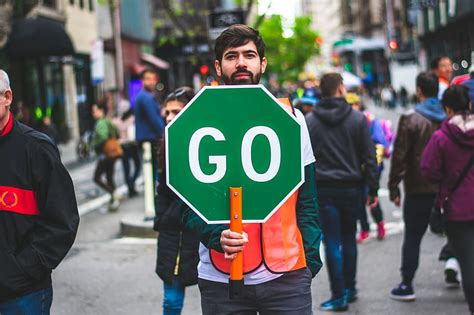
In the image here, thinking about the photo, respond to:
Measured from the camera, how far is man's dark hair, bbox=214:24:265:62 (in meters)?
3.65

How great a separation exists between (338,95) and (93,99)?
103 feet

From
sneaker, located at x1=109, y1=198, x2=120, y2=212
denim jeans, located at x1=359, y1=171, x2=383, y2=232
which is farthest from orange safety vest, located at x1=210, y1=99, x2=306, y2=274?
sneaker, located at x1=109, y1=198, x2=120, y2=212

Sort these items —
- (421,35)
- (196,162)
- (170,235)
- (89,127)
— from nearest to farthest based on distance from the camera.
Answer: (196,162) < (170,235) < (89,127) < (421,35)

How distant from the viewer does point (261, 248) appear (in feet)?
11.6

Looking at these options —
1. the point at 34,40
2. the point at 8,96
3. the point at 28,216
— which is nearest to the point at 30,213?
the point at 28,216

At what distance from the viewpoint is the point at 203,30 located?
18.4 m

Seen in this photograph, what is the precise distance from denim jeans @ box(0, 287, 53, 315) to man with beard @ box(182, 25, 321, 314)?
73 centimetres

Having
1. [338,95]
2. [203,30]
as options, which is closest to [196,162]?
[338,95]

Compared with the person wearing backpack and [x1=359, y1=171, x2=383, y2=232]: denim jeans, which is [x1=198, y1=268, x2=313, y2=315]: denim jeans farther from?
the person wearing backpack

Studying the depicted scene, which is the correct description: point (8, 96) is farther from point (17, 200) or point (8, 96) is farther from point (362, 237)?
point (362, 237)

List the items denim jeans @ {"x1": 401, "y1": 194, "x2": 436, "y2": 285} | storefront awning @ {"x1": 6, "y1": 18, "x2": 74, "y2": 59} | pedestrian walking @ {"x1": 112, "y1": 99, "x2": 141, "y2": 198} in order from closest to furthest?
1. denim jeans @ {"x1": 401, "y1": 194, "x2": 436, "y2": 285}
2. pedestrian walking @ {"x1": 112, "y1": 99, "x2": 141, "y2": 198}
3. storefront awning @ {"x1": 6, "y1": 18, "x2": 74, "y2": 59}

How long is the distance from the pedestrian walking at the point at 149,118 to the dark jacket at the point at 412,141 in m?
4.74

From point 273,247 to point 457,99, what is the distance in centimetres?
315

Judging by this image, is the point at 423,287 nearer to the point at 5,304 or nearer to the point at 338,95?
the point at 338,95
